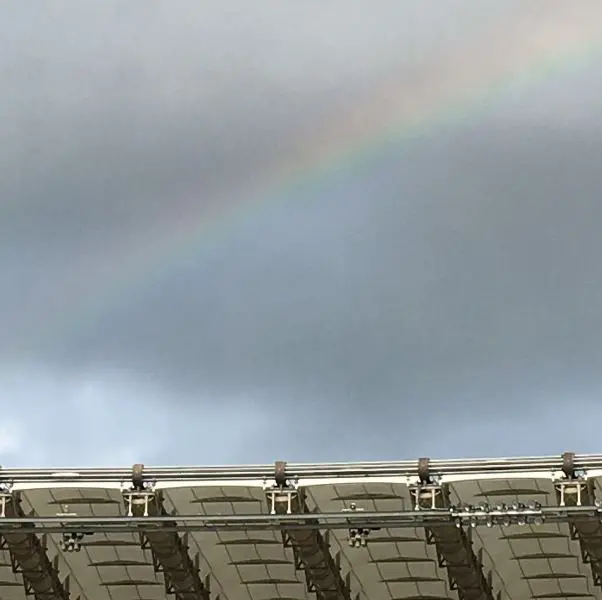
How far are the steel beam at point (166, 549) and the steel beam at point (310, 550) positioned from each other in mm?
3930

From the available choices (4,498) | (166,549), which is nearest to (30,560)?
(4,498)

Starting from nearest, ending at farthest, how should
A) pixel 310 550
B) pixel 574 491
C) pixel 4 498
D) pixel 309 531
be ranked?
pixel 574 491 < pixel 4 498 < pixel 309 531 < pixel 310 550

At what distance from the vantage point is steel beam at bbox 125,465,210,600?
44406mm

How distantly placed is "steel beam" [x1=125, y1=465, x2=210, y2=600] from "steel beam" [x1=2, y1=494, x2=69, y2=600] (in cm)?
390

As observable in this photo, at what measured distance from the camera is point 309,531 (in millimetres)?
45250

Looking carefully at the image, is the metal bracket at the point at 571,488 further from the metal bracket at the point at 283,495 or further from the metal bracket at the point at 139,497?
the metal bracket at the point at 139,497

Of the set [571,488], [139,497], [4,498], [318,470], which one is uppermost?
[318,470]

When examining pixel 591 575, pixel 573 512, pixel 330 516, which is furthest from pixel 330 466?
pixel 591 575

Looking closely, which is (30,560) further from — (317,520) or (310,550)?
(317,520)

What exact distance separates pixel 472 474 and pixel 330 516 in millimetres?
4936

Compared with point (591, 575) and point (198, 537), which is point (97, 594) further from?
point (591, 575)

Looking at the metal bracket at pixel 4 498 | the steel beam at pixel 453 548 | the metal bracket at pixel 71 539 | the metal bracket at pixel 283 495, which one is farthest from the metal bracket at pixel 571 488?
the metal bracket at pixel 4 498

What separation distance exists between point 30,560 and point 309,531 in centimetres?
1064

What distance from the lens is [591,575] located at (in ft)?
158
